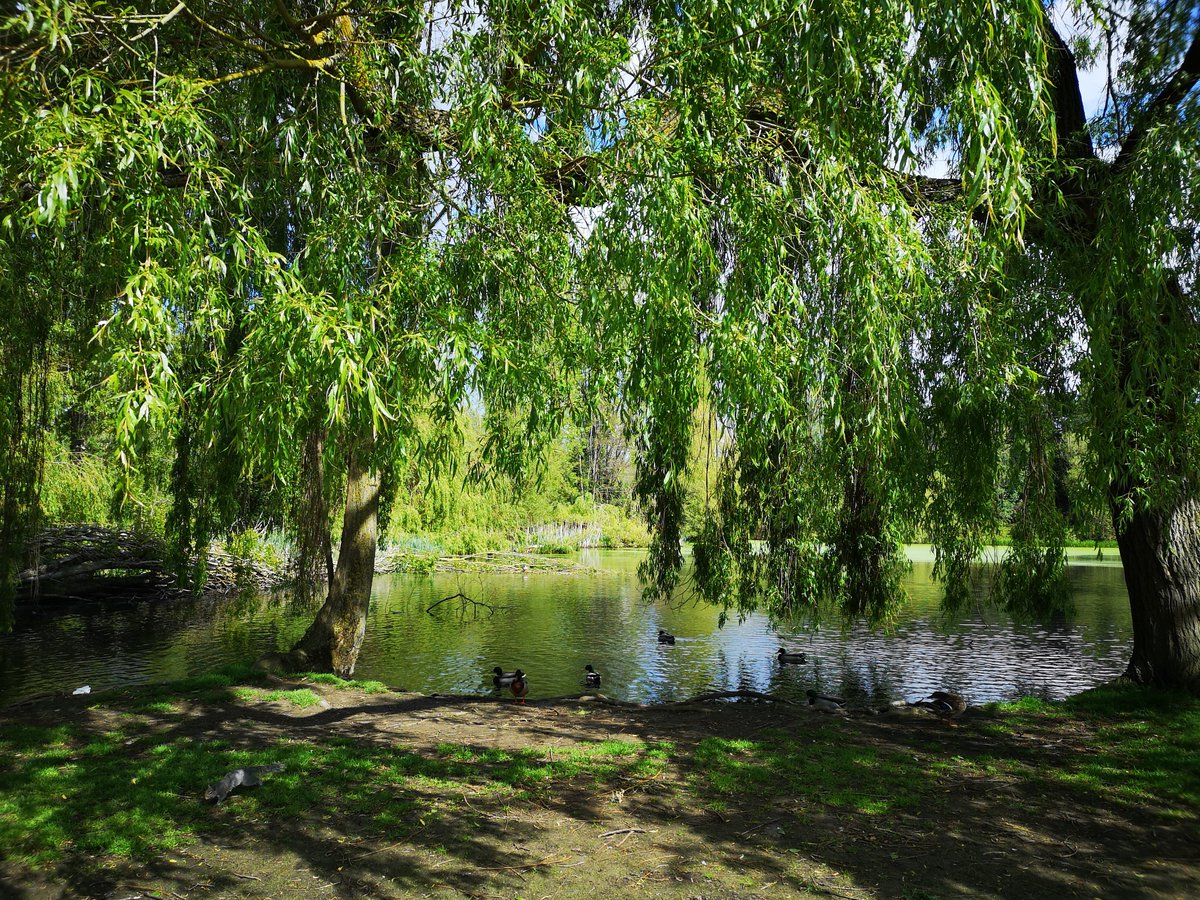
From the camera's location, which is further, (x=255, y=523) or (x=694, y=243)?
(x=255, y=523)

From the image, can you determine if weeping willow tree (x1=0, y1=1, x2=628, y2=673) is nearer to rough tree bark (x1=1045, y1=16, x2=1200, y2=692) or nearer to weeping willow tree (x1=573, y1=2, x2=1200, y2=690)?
weeping willow tree (x1=573, y1=2, x2=1200, y2=690)

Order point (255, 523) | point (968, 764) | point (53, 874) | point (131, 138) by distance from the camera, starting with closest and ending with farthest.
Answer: point (131, 138)
point (53, 874)
point (968, 764)
point (255, 523)

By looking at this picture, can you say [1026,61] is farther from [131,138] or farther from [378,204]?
[131,138]

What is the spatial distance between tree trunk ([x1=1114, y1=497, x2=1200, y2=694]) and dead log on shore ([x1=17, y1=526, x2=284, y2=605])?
40.7ft

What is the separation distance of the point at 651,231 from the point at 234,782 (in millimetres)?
3524

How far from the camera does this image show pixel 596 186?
12.3 ft

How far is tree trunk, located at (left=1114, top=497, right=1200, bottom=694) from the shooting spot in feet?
18.5

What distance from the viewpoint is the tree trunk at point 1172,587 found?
5.65 m

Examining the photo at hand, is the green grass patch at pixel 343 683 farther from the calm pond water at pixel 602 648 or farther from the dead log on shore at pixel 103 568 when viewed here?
the dead log on shore at pixel 103 568

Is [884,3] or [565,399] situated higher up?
[884,3]

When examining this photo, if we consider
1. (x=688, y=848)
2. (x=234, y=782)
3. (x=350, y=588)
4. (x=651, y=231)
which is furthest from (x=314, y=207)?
(x=350, y=588)

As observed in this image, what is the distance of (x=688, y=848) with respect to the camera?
3418mm

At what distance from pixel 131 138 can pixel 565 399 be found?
2.33 metres

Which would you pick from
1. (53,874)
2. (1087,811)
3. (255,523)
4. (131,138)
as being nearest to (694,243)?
(131,138)
